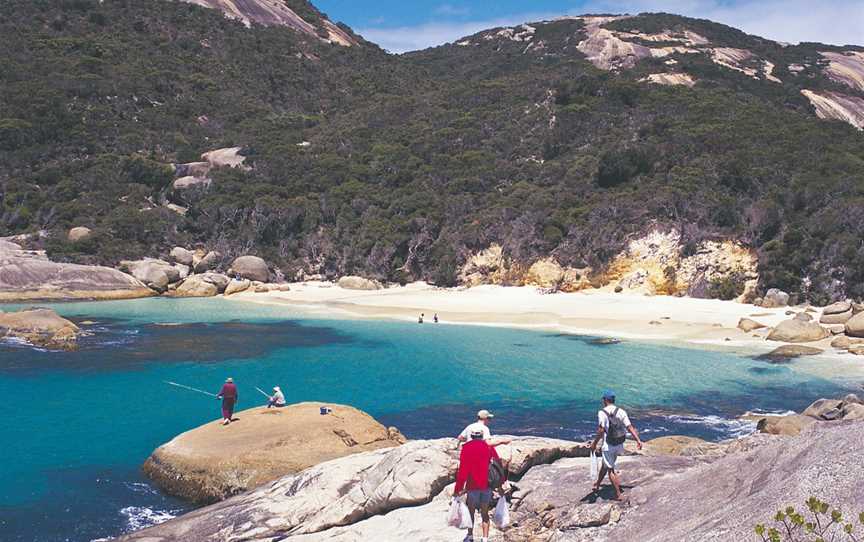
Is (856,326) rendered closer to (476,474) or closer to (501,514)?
(501,514)

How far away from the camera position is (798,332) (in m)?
29.6

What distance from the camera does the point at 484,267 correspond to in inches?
2002

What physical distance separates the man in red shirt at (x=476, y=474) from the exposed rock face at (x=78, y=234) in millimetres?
53856

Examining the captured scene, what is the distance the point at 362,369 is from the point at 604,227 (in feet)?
84.1

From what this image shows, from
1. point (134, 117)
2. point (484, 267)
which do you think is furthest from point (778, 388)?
point (134, 117)

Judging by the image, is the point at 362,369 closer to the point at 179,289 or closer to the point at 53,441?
the point at 53,441

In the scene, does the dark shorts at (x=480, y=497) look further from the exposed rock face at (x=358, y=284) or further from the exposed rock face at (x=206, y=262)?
the exposed rock face at (x=206, y=262)

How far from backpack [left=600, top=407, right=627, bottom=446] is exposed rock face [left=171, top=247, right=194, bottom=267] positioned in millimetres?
53308

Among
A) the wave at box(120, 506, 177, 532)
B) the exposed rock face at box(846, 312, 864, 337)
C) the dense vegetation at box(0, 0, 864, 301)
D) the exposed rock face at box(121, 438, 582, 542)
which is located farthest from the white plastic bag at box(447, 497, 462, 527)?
the dense vegetation at box(0, 0, 864, 301)

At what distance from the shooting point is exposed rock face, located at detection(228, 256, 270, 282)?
183 ft

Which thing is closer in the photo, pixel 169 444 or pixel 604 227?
pixel 169 444

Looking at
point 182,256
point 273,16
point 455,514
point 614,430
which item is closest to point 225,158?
point 182,256

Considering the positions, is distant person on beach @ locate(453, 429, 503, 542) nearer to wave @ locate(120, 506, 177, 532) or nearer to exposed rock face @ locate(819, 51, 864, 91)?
wave @ locate(120, 506, 177, 532)

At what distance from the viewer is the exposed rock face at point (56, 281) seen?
4672cm
